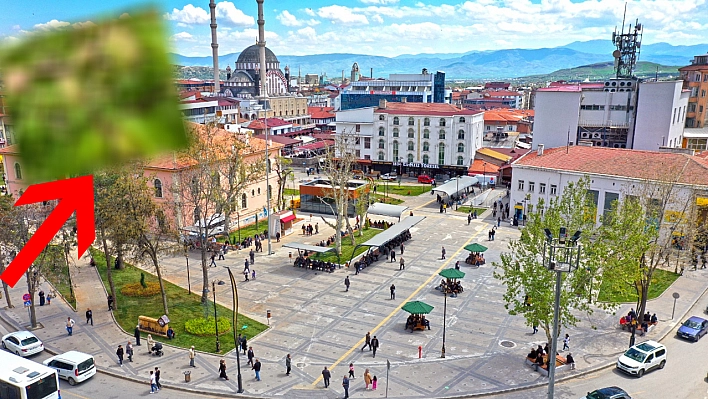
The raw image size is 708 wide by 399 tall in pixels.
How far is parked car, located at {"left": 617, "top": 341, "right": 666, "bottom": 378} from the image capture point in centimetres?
2684

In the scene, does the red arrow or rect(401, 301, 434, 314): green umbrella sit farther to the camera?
rect(401, 301, 434, 314): green umbrella

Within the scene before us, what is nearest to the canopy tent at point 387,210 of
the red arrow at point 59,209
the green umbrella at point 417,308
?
the green umbrella at point 417,308

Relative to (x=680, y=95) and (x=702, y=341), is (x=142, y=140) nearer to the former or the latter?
(x=702, y=341)

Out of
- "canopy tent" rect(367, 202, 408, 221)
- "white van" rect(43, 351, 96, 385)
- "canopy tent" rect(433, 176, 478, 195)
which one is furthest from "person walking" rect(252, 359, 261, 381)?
"canopy tent" rect(433, 176, 478, 195)

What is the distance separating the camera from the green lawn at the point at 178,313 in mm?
30328

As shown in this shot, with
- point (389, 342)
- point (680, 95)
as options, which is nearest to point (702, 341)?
point (389, 342)

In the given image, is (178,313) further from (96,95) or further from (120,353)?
(96,95)

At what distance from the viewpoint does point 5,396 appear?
22.5m

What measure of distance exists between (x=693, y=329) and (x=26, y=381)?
116ft

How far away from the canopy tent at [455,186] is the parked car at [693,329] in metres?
33.5

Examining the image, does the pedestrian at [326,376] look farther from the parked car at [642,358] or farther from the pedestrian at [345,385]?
the parked car at [642,358]

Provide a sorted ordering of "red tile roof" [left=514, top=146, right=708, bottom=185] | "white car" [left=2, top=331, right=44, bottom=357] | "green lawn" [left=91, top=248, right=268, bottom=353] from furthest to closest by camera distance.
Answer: "red tile roof" [left=514, top=146, right=708, bottom=185], "green lawn" [left=91, top=248, right=268, bottom=353], "white car" [left=2, top=331, right=44, bottom=357]

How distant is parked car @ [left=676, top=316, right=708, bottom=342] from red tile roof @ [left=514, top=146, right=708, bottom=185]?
13954mm

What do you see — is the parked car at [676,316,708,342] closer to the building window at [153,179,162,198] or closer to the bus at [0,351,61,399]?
the bus at [0,351,61,399]
